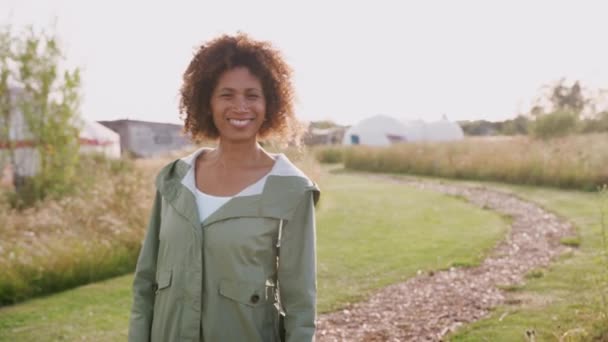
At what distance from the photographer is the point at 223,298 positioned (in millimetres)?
1950

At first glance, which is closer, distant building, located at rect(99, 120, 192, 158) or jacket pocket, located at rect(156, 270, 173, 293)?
jacket pocket, located at rect(156, 270, 173, 293)

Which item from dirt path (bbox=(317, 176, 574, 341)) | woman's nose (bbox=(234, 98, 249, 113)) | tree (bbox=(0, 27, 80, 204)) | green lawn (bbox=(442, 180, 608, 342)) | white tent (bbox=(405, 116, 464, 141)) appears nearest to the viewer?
woman's nose (bbox=(234, 98, 249, 113))

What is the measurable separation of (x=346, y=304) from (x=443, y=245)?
289 cm

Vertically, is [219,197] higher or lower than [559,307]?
higher

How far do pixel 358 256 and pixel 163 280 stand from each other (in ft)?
17.9

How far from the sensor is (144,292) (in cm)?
217

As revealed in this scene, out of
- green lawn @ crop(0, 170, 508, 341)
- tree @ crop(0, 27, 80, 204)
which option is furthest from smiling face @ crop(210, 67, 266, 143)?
tree @ crop(0, 27, 80, 204)

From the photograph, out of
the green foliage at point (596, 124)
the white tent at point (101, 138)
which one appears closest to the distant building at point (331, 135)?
the green foliage at point (596, 124)

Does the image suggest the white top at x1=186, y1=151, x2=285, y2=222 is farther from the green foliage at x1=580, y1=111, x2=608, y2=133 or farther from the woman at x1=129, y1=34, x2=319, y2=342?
the green foliage at x1=580, y1=111, x2=608, y2=133

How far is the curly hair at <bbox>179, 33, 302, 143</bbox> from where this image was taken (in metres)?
2.13

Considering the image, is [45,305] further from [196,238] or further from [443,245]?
[443,245]

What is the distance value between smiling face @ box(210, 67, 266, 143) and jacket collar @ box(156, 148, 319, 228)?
6.0 inches

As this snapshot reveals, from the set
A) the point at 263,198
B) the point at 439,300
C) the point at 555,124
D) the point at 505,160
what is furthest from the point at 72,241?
the point at 555,124

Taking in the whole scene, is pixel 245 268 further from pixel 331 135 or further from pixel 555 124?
pixel 331 135
